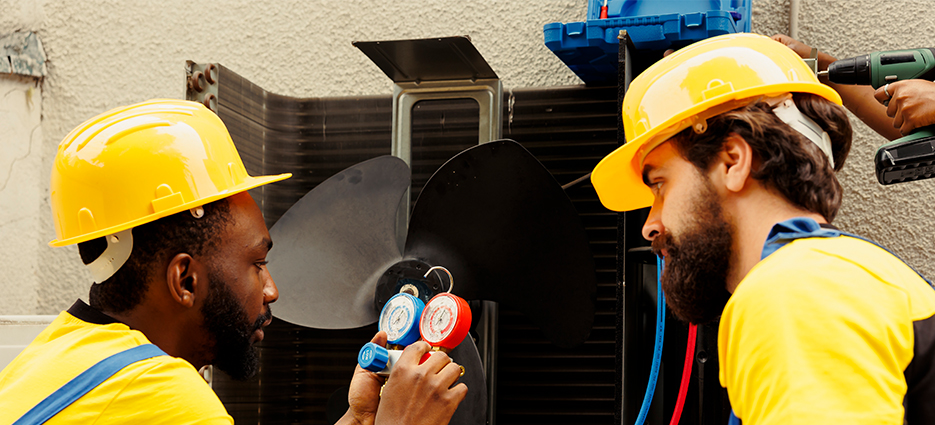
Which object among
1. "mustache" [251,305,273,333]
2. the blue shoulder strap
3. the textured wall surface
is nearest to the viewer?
the blue shoulder strap

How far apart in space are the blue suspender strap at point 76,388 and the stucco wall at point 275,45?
2021 mm

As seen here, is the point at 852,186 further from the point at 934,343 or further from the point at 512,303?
the point at 934,343

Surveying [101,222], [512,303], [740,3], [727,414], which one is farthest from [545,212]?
[101,222]

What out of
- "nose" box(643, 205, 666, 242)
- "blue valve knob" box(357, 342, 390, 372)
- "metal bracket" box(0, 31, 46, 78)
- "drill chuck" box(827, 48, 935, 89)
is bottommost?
"blue valve knob" box(357, 342, 390, 372)

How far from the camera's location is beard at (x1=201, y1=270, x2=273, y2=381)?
162 cm

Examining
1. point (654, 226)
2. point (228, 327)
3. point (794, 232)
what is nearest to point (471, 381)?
point (228, 327)

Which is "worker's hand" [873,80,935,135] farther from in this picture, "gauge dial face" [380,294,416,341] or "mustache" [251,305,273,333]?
"mustache" [251,305,273,333]

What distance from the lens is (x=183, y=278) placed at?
1.57 meters

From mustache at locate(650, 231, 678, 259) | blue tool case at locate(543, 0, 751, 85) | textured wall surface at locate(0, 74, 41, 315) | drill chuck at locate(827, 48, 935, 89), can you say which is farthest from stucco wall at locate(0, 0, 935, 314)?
mustache at locate(650, 231, 678, 259)

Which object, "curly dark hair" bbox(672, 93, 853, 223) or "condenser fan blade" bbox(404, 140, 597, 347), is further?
"condenser fan blade" bbox(404, 140, 597, 347)

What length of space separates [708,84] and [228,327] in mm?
1214

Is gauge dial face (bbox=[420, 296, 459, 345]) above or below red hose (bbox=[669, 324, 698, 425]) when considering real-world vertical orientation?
above

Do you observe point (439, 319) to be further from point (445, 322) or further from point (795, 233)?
point (795, 233)

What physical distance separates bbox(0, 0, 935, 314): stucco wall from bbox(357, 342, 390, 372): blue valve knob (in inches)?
60.4
